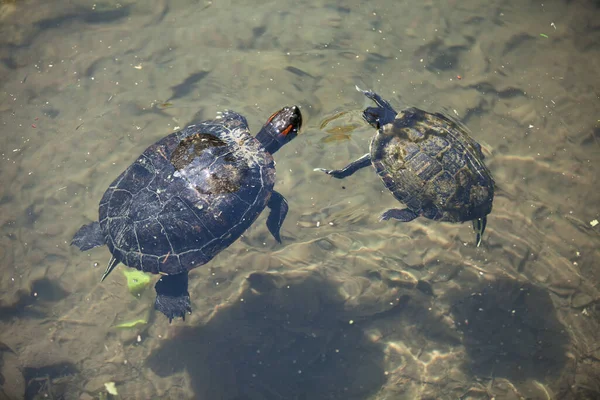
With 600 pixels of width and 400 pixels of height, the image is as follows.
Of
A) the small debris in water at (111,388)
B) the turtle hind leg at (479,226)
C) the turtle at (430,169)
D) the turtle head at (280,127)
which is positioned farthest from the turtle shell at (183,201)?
the turtle hind leg at (479,226)

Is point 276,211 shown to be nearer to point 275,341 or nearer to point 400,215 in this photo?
point 400,215

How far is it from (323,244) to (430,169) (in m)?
1.61

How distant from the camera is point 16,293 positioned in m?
4.86

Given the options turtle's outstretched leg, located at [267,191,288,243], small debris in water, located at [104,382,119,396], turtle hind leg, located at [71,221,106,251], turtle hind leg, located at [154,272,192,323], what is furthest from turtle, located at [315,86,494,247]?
small debris in water, located at [104,382,119,396]

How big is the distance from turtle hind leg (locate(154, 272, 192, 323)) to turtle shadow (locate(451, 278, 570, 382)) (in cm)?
333

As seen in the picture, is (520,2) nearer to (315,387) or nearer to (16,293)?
(315,387)

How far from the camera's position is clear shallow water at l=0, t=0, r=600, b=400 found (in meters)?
4.71

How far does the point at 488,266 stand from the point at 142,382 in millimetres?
4616

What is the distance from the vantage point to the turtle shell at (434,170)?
14.0 feet

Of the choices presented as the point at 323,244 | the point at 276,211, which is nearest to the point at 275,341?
the point at 323,244

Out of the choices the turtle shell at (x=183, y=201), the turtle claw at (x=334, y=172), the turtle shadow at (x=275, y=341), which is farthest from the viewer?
the turtle shadow at (x=275, y=341)

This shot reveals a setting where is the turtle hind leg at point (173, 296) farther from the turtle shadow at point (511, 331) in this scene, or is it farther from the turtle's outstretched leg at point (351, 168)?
the turtle shadow at point (511, 331)

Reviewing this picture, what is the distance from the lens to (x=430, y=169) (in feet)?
14.1

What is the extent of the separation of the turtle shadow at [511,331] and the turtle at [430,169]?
0.81 metres
